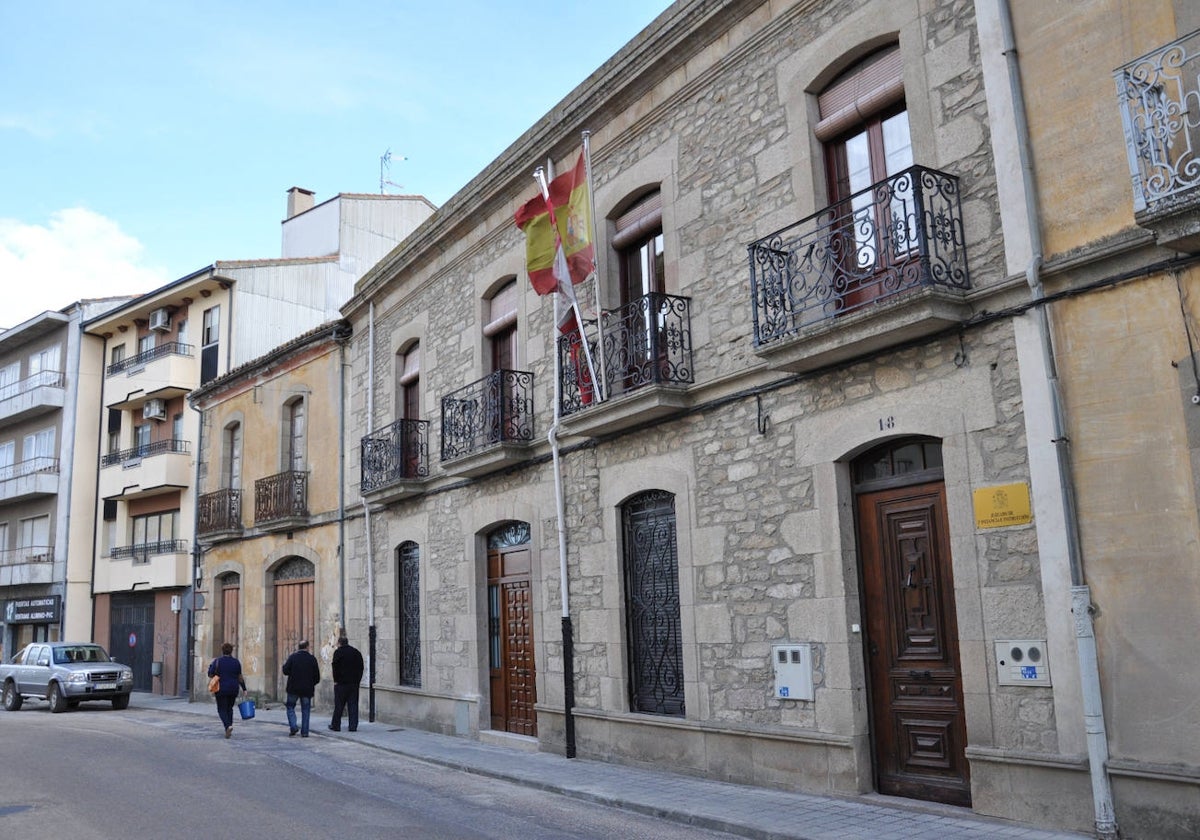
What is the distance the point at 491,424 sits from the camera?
1276cm

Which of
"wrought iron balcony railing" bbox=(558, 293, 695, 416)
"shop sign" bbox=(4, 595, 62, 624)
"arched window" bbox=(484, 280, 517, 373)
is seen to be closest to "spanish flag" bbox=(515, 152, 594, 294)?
"wrought iron balcony railing" bbox=(558, 293, 695, 416)

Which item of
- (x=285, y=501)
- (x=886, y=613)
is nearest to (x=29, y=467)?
(x=285, y=501)

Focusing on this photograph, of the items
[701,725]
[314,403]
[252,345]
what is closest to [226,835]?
[701,725]

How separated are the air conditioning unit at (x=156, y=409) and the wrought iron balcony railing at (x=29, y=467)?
4.91 metres

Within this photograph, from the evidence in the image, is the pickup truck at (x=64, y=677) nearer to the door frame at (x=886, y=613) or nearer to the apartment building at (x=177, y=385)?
the apartment building at (x=177, y=385)

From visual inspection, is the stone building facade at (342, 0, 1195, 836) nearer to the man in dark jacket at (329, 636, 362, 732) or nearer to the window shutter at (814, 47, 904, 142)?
the window shutter at (814, 47, 904, 142)

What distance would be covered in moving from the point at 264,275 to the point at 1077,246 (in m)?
22.2

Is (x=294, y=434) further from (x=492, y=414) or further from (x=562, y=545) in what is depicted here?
(x=562, y=545)

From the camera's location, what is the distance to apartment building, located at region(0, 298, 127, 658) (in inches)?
1113

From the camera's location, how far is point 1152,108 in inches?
235

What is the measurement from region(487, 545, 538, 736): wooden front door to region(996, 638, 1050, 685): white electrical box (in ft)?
21.7

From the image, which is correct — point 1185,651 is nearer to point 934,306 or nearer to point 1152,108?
point 934,306

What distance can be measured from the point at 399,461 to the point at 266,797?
6.65 m

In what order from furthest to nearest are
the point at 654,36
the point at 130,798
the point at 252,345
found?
the point at 252,345 → the point at 654,36 → the point at 130,798
